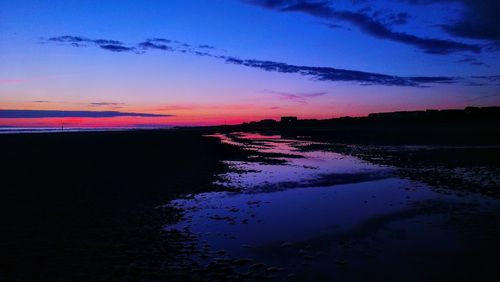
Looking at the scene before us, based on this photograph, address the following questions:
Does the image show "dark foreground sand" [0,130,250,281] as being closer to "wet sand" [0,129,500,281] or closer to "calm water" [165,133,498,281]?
"wet sand" [0,129,500,281]

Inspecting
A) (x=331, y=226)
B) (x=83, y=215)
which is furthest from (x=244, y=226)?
(x=83, y=215)

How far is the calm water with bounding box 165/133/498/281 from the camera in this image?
772 centimetres

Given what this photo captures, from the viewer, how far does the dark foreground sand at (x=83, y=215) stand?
7.35 metres

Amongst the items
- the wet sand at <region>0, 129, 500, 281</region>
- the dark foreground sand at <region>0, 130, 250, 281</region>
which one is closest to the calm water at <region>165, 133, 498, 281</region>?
the wet sand at <region>0, 129, 500, 281</region>

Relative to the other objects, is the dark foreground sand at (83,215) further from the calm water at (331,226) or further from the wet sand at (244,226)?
the calm water at (331,226)

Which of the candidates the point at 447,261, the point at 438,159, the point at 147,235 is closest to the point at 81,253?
the point at 147,235

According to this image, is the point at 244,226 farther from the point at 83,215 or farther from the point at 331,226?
the point at 83,215

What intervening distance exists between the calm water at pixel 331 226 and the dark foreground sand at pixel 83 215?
125 centimetres

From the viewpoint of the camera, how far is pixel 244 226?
10617 millimetres

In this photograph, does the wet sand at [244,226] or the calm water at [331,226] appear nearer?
the wet sand at [244,226]

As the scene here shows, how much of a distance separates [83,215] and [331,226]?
A: 23.5 ft

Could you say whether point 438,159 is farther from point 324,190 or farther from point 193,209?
point 193,209

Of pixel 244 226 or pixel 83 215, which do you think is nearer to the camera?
pixel 244 226

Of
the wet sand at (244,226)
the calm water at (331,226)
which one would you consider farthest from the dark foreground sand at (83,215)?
the calm water at (331,226)
